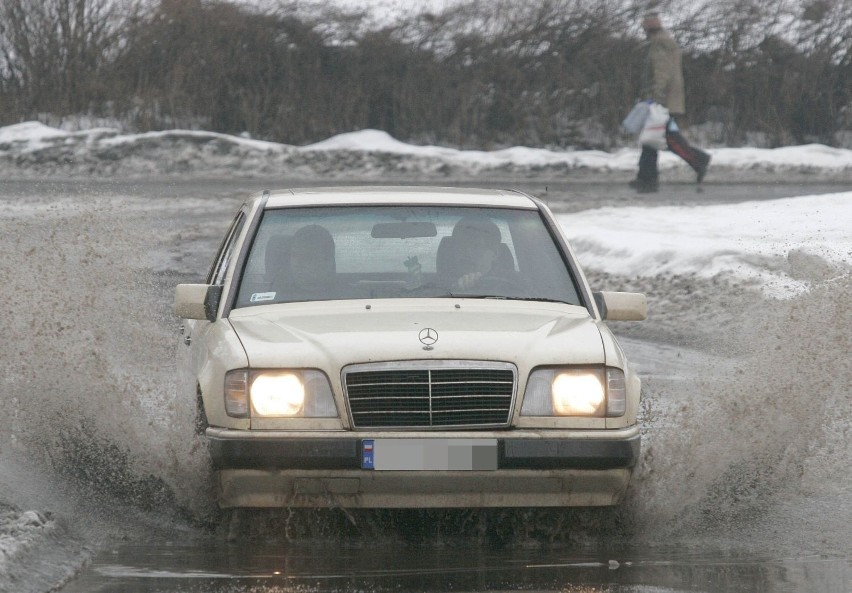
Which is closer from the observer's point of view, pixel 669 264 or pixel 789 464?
pixel 789 464

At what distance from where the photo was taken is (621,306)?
6.64 meters

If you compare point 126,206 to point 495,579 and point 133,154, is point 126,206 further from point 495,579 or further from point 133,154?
point 495,579

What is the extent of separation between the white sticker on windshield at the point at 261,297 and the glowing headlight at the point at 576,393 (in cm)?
141

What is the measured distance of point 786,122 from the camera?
1090 inches

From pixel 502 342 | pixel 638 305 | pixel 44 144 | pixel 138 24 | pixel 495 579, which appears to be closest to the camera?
pixel 495 579

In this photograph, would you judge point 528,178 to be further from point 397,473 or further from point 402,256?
point 397,473

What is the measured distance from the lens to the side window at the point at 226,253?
23.4 feet

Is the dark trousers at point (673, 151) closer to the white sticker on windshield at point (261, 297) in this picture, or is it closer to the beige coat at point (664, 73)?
the beige coat at point (664, 73)

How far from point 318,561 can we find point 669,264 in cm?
955

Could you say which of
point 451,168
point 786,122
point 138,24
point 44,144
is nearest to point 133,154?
point 44,144

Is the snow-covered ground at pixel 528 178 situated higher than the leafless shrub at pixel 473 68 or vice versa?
the leafless shrub at pixel 473 68

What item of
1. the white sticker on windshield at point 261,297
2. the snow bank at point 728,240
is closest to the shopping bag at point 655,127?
the snow bank at point 728,240

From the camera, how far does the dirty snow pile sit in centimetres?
2419

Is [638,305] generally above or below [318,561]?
above
